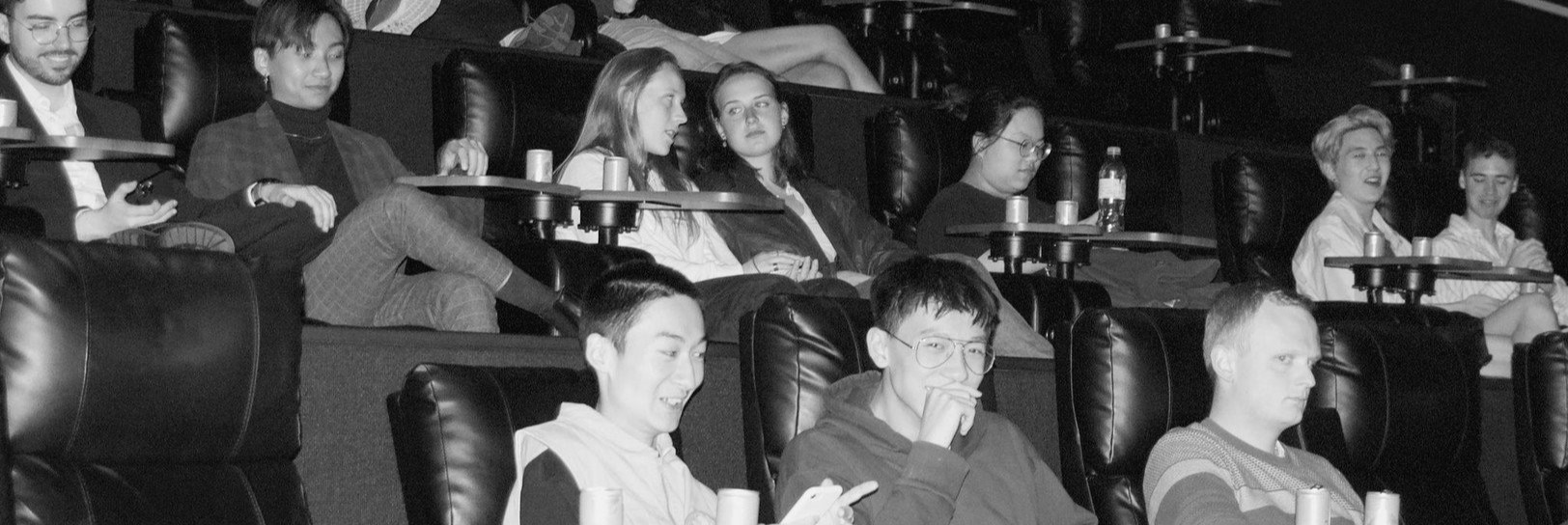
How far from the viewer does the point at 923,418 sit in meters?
2.19

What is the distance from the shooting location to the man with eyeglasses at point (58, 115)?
9.50 ft

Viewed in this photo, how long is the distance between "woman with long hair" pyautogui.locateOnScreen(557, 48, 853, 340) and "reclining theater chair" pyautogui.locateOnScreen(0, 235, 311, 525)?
1492 mm

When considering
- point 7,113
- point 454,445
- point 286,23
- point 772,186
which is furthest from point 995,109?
point 454,445

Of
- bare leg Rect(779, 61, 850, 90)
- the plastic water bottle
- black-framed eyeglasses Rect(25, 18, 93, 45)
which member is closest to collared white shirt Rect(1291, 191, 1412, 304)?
the plastic water bottle

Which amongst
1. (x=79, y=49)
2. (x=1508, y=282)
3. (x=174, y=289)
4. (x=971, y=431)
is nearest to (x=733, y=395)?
(x=971, y=431)

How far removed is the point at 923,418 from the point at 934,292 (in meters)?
0.23

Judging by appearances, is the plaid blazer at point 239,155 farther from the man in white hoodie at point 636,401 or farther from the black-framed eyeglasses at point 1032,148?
the black-framed eyeglasses at point 1032,148

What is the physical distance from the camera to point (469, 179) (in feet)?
9.44

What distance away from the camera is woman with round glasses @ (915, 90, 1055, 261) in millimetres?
4117

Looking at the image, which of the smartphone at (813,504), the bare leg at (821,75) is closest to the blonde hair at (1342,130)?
the bare leg at (821,75)

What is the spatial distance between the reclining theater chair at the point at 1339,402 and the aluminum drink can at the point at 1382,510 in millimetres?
698

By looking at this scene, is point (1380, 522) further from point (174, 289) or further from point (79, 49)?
point (79, 49)

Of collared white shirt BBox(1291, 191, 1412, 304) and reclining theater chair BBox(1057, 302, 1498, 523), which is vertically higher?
collared white shirt BBox(1291, 191, 1412, 304)

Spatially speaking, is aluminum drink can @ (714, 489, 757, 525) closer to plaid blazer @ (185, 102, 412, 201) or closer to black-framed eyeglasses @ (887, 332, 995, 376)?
black-framed eyeglasses @ (887, 332, 995, 376)
